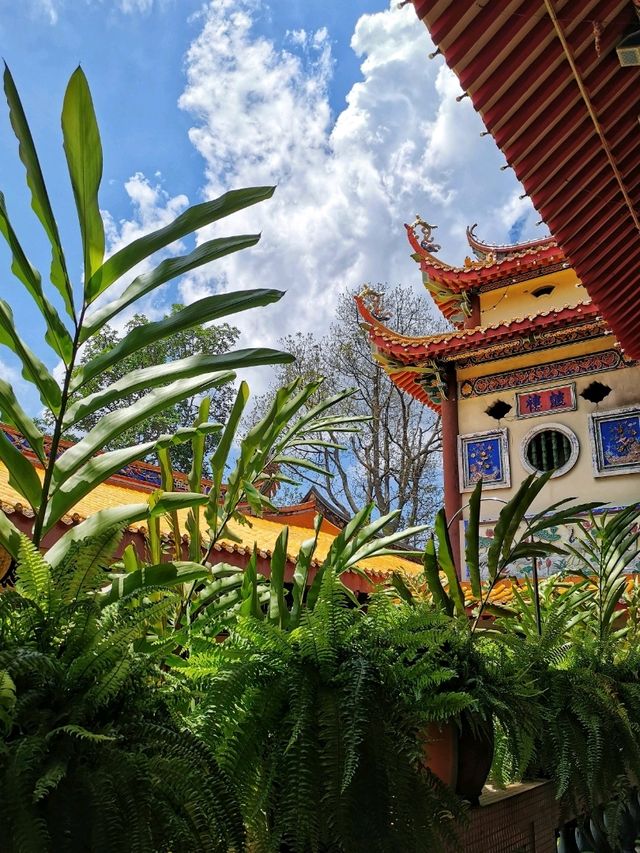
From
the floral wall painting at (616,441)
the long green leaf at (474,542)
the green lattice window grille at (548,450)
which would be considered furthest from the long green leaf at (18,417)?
the green lattice window grille at (548,450)

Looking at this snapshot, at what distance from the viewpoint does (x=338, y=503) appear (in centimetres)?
1516

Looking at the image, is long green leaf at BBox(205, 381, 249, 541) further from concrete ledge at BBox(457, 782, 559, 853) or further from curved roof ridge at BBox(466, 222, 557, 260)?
curved roof ridge at BBox(466, 222, 557, 260)

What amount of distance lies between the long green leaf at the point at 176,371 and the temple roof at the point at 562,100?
6.61 ft

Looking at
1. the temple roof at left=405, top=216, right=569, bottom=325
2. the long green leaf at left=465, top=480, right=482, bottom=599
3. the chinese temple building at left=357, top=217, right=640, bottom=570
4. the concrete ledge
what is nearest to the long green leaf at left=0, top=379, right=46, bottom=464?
the long green leaf at left=465, top=480, right=482, bottom=599

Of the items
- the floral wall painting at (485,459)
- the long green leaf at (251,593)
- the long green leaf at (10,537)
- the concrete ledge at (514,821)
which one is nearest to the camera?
the long green leaf at (10,537)

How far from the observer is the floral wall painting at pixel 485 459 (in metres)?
8.00

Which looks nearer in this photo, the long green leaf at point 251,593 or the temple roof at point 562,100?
the long green leaf at point 251,593

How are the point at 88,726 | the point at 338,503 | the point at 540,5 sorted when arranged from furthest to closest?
the point at 338,503
the point at 540,5
the point at 88,726

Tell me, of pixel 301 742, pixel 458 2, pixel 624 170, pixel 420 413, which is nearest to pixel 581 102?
pixel 624 170

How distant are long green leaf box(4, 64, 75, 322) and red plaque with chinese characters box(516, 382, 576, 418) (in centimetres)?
740

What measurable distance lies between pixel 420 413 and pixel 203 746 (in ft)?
47.6

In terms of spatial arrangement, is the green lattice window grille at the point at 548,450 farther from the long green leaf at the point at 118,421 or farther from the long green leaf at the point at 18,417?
the long green leaf at the point at 18,417

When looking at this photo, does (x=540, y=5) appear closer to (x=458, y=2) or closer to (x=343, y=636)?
(x=458, y=2)

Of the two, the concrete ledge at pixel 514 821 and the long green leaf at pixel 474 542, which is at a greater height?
the long green leaf at pixel 474 542
